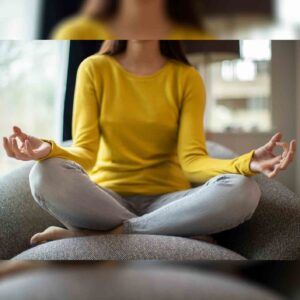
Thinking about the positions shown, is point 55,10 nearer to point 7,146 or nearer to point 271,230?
point 7,146

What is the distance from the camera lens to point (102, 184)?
85 centimetres

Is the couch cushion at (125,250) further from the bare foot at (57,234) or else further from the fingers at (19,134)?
the fingers at (19,134)

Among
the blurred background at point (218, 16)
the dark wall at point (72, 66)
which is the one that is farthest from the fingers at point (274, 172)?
the dark wall at point (72, 66)

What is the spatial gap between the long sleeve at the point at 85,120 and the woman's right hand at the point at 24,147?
76mm

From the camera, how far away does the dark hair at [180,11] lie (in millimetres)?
623

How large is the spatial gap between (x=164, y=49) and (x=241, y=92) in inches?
6.8

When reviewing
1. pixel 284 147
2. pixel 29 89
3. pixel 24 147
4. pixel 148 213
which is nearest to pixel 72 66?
pixel 29 89

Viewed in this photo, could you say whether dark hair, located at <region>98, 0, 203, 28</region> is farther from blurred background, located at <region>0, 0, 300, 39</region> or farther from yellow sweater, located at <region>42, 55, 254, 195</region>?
yellow sweater, located at <region>42, 55, 254, 195</region>

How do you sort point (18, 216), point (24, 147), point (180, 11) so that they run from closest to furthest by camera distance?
point (180, 11) → point (24, 147) → point (18, 216)

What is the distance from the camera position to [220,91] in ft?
2.87

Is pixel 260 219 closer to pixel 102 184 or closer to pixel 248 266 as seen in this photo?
pixel 248 266

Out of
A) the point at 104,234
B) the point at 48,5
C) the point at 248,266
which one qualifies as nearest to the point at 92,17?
the point at 48,5

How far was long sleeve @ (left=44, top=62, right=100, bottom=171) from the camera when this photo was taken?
2.77 feet

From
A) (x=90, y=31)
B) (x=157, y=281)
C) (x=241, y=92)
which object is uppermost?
(x=90, y=31)
